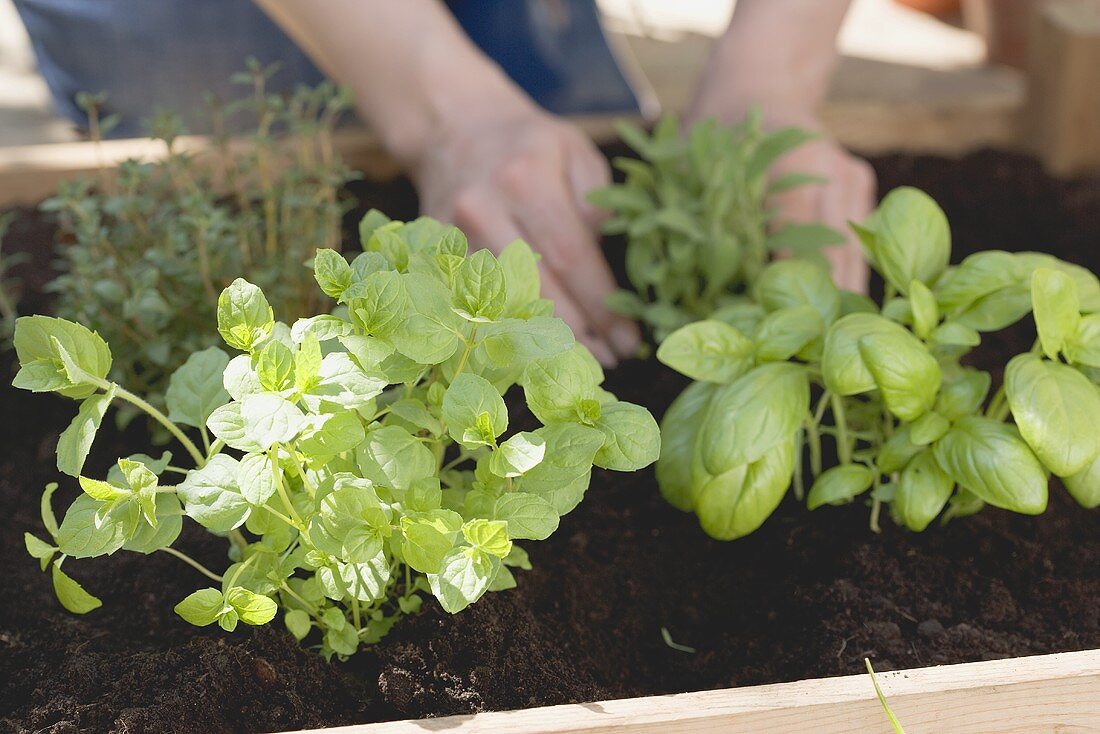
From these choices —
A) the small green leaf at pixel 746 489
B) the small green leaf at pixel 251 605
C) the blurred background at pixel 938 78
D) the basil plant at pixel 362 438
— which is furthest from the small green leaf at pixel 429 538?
the blurred background at pixel 938 78

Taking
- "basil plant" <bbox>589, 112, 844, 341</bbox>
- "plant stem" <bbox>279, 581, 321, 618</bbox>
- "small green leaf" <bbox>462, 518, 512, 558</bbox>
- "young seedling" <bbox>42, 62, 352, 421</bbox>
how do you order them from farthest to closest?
"basil plant" <bbox>589, 112, 844, 341</bbox> < "young seedling" <bbox>42, 62, 352, 421</bbox> < "plant stem" <bbox>279, 581, 321, 618</bbox> < "small green leaf" <bbox>462, 518, 512, 558</bbox>

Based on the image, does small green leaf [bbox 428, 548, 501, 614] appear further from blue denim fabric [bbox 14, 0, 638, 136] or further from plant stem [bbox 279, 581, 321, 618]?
blue denim fabric [bbox 14, 0, 638, 136]

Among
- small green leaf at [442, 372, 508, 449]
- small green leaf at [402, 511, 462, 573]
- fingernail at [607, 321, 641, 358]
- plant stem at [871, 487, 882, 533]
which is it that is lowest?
fingernail at [607, 321, 641, 358]

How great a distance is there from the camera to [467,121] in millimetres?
1562

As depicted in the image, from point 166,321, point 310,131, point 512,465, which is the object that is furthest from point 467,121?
point 512,465

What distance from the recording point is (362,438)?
76 cm

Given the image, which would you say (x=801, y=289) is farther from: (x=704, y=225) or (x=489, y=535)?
(x=489, y=535)

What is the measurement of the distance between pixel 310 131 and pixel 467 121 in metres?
0.32

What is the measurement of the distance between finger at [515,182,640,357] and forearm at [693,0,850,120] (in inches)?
15.0

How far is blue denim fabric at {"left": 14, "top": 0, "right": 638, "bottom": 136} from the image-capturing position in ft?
7.01

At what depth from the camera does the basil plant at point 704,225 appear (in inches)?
51.9

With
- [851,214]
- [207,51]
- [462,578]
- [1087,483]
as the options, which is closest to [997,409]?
[1087,483]

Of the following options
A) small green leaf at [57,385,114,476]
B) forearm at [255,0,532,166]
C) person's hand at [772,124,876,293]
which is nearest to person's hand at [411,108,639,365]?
forearm at [255,0,532,166]

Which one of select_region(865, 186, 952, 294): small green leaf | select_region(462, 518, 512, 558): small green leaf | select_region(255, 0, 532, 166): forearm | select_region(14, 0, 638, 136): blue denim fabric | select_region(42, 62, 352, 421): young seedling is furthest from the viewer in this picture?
select_region(14, 0, 638, 136): blue denim fabric
